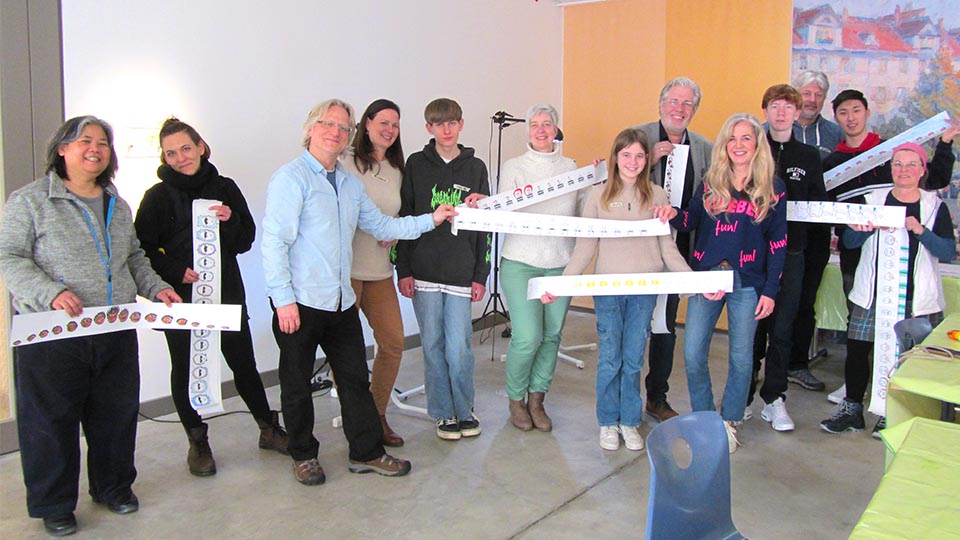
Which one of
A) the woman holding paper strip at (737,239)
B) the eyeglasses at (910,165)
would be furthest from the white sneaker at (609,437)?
the eyeglasses at (910,165)

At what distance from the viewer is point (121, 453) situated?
10.0 feet

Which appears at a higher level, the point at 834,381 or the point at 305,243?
the point at 305,243

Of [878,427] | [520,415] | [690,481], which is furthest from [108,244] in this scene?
[878,427]

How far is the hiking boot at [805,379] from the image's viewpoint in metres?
4.82

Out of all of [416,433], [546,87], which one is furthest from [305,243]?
[546,87]

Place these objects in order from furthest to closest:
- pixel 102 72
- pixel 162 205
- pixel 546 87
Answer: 1. pixel 546 87
2. pixel 102 72
3. pixel 162 205

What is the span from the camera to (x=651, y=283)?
3484 mm

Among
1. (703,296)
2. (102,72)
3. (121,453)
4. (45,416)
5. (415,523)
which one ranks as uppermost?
(102,72)

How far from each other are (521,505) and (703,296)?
1.32 metres

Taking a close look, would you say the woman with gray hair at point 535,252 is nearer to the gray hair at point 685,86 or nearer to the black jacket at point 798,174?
the gray hair at point 685,86

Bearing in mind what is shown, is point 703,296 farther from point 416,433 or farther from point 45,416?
point 45,416

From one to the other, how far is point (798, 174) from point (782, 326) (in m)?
0.80

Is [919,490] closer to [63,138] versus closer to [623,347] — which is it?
[623,347]

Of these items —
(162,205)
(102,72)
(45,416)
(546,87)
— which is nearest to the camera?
(45,416)
